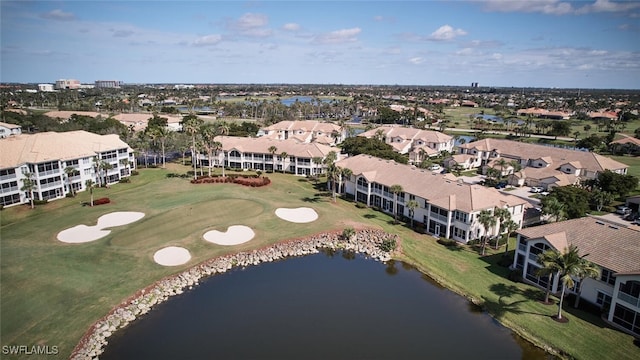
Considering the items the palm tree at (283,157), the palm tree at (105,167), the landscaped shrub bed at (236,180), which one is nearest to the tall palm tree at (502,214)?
the landscaped shrub bed at (236,180)

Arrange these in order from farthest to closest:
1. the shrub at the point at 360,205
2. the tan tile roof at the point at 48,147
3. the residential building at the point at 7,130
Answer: the residential building at the point at 7,130, the shrub at the point at 360,205, the tan tile roof at the point at 48,147

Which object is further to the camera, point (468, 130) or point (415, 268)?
point (468, 130)

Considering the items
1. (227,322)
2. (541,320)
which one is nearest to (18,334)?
(227,322)

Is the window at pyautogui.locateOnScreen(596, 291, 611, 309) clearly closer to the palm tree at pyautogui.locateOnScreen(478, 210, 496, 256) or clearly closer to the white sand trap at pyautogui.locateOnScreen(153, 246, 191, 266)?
the palm tree at pyautogui.locateOnScreen(478, 210, 496, 256)

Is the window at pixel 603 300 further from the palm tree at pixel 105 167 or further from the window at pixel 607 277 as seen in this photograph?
→ the palm tree at pixel 105 167

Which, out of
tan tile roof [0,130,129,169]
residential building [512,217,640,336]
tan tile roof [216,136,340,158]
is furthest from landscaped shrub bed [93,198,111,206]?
residential building [512,217,640,336]

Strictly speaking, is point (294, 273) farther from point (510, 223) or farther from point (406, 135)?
point (406, 135)
